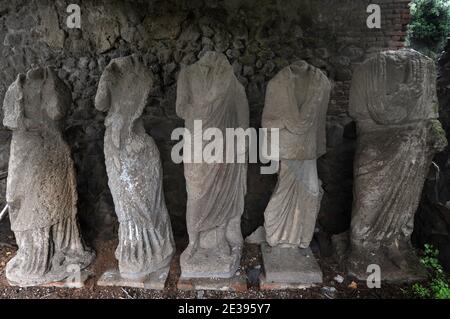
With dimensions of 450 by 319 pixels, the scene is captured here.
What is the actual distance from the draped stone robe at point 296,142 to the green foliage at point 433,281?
1007mm

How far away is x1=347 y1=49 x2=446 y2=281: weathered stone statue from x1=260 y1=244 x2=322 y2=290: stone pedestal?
0.36 m

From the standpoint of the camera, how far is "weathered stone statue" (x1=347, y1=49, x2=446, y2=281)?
3.13 meters

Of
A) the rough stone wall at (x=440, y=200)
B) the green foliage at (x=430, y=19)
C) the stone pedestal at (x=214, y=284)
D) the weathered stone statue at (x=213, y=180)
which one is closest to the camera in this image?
the weathered stone statue at (x=213, y=180)

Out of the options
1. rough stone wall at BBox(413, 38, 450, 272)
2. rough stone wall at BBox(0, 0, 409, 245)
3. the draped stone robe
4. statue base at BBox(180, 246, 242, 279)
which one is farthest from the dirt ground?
rough stone wall at BBox(0, 0, 409, 245)

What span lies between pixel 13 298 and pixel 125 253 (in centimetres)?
98

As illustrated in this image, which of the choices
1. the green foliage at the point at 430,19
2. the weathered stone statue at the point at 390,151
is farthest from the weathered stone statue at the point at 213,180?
the green foliage at the point at 430,19

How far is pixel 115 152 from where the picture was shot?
3137mm

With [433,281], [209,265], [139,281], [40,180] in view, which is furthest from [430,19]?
[40,180]

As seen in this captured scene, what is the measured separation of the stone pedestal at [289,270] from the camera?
10.6ft

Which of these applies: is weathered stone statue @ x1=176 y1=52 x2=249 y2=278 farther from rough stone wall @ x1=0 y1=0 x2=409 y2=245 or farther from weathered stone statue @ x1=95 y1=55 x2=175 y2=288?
rough stone wall @ x1=0 y1=0 x2=409 y2=245

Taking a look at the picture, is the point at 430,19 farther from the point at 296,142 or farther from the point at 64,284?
the point at 64,284

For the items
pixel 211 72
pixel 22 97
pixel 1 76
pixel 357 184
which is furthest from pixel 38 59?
pixel 357 184

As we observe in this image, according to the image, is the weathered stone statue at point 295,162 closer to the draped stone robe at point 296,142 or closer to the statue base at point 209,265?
the draped stone robe at point 296,142

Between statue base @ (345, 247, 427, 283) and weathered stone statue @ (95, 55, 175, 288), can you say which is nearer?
weathered stone statue @ (95, 55, 175, 288)
